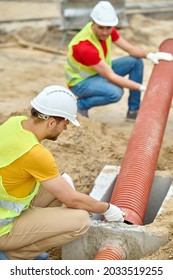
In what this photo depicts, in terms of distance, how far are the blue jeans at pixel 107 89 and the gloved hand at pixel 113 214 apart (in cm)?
261

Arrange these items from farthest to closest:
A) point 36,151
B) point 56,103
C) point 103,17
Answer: point 103,17 < point 56,103 < point 36,151

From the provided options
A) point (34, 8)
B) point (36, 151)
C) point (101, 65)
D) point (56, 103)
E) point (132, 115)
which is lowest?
point (34, 8)

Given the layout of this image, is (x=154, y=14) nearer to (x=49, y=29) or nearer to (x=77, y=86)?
(x=49, y=29)

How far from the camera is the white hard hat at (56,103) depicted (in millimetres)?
4262

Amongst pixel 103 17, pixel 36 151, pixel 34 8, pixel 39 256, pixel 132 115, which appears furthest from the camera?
pixel 34 8

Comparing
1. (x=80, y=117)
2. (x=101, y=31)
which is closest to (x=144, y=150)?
(x=80, y=117)

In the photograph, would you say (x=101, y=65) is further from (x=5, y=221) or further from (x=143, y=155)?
(x=5, y=221)

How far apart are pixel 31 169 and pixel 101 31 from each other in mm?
2981

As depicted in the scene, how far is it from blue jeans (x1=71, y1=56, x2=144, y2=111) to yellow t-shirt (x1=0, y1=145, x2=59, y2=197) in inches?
115

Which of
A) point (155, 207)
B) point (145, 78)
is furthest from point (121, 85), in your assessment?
point (145, 78)

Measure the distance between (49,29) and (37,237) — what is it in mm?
7710

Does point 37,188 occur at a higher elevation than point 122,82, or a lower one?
higher

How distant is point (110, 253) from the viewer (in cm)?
447

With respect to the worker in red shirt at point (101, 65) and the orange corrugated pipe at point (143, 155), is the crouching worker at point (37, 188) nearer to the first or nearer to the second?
the orange corrugated pipe at point (143, 155)
